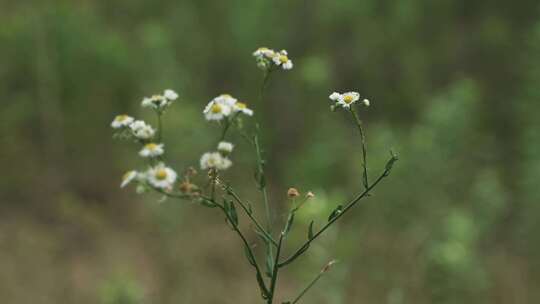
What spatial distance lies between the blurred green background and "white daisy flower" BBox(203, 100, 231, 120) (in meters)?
2.10

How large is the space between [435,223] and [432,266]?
67 centimetres

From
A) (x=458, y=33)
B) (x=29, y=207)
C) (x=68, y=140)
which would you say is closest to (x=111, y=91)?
(x=68, y=140)

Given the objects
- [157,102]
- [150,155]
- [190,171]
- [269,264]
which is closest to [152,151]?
[150,155]

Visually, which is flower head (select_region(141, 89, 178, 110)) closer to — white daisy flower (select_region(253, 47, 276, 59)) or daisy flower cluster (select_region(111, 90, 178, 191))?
daisy flower cluster (select_region(111, 90, 178, 191))

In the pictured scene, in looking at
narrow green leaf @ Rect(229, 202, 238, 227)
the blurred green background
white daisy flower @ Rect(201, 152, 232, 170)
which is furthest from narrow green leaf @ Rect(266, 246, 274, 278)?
the blurred green background

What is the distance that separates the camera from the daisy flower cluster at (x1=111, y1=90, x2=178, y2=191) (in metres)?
1.26

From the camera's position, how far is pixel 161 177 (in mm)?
1260

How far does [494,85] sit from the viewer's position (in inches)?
322

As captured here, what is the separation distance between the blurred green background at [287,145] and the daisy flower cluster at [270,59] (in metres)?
1.97

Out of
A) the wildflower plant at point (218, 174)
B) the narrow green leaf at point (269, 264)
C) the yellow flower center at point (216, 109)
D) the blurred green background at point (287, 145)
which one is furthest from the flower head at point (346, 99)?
the blurred green background at point (287, 145)

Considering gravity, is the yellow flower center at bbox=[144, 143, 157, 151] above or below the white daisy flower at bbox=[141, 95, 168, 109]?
below

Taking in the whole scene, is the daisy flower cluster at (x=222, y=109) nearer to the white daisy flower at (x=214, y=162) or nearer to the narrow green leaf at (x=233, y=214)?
the white daisy flower at (x=214, y=162)

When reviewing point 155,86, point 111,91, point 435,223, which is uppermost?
point 111,91

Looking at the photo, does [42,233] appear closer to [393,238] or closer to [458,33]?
[393,238]
